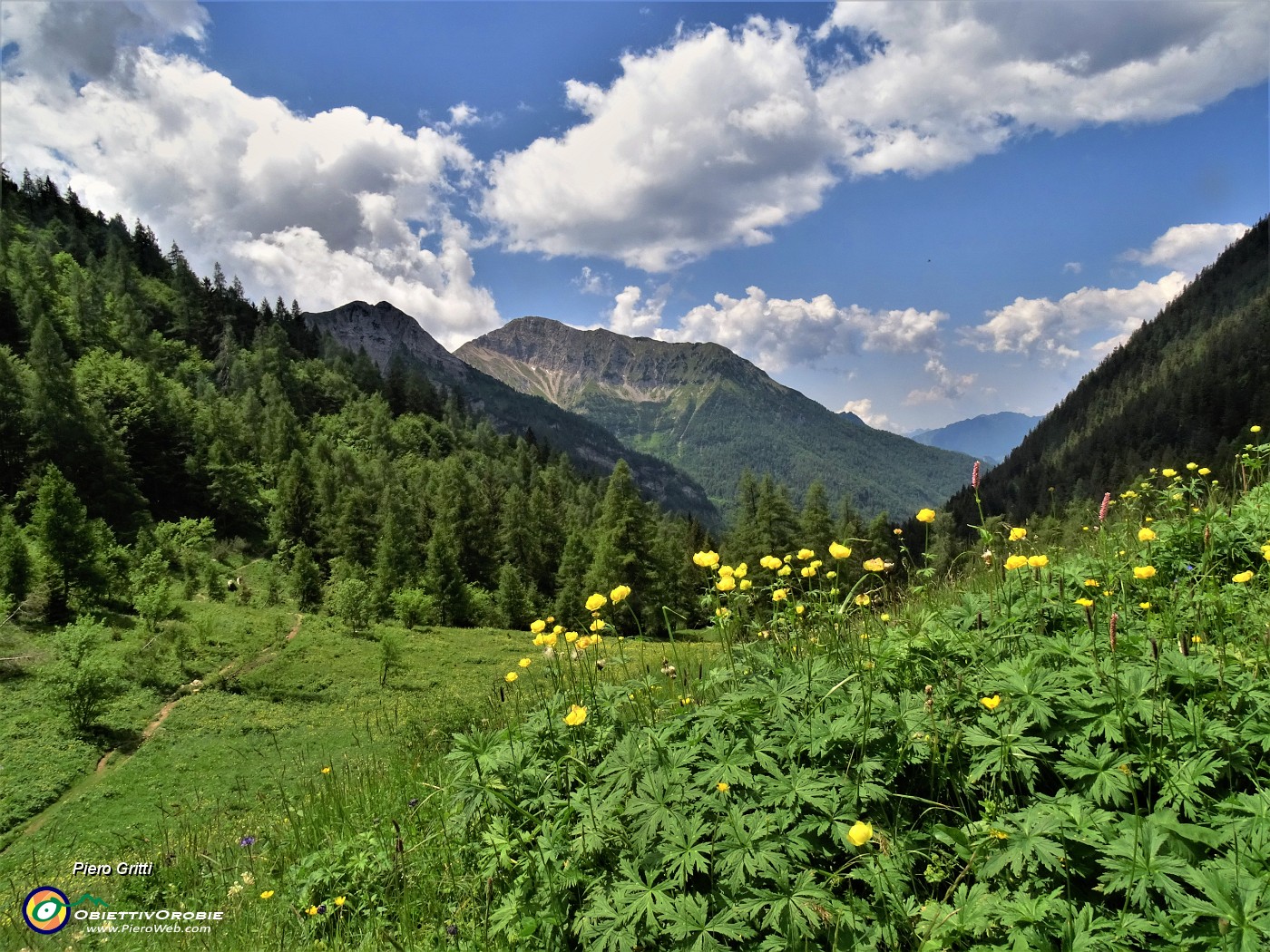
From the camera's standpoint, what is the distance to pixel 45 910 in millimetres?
5105

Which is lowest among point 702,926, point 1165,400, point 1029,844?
point 702,926

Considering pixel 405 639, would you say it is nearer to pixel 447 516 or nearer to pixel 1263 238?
pixel 447 516

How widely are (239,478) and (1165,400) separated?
149 meters

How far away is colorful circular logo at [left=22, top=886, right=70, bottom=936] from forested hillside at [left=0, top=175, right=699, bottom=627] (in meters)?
28.6

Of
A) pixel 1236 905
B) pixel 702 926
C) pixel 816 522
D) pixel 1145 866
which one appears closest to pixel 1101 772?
pixel 1145 866

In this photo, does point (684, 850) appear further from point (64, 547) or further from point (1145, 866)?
point (64, 547)

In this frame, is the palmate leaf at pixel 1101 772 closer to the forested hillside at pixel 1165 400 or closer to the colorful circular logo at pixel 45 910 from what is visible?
the colorful circular logo at pixel 45 910

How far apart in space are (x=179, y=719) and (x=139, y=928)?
65.1 ft

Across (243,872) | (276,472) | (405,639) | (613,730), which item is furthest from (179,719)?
(276,472)

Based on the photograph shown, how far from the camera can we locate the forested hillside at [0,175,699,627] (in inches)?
1490

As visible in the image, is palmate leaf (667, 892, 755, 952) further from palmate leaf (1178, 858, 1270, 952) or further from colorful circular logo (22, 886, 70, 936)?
colorful circular logo (22, 886, 70, 936)

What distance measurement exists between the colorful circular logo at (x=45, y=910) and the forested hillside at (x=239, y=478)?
28582mm

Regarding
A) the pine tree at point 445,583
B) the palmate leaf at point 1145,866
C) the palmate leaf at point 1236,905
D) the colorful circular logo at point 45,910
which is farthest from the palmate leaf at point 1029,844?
the pine tree at point 445,583

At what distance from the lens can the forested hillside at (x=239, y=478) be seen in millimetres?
37844
